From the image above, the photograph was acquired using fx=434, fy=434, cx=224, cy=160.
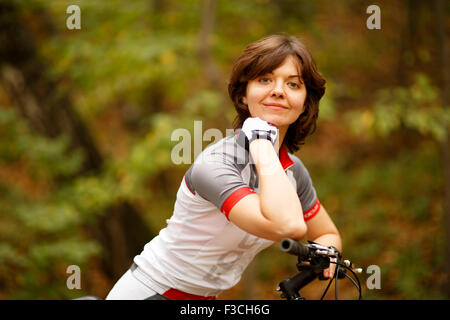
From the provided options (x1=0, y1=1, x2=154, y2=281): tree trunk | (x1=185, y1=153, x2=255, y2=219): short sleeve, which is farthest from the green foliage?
(x1=0, y1=1, x2=154, y2=281): tree trunk

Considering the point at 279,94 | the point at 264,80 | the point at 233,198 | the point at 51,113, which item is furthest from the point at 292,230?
the point at 51,113

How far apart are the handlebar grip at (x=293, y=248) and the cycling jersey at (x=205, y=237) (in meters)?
0.33

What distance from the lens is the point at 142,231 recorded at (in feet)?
22.6

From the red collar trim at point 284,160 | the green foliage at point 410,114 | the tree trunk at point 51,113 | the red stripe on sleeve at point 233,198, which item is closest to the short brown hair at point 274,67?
the red collar trim at point 284,160

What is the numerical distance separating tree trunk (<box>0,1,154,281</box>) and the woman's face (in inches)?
190

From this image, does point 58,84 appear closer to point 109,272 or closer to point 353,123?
point 109,272

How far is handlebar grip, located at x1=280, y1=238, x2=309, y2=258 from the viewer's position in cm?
156

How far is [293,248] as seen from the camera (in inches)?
63.2

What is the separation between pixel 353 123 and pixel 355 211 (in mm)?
4425

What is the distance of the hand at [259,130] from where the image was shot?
193cm

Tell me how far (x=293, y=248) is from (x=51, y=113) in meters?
5.58
